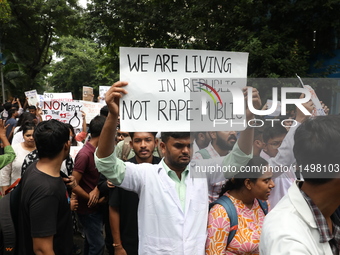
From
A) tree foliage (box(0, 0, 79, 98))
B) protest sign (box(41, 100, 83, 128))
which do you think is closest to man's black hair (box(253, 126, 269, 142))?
protest sign (box(41, 100, 83, 128))

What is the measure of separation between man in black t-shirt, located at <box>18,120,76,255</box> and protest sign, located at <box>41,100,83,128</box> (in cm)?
415

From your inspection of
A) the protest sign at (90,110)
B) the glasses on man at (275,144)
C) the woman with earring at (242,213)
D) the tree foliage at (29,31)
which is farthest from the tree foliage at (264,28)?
the tree foliage at (29,31)

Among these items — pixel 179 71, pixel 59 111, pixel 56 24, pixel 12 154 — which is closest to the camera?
pixel 179 71

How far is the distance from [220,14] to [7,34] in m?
19.0

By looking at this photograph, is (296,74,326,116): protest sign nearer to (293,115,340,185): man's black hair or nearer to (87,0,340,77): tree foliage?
(293,115,340,185): man's black hair

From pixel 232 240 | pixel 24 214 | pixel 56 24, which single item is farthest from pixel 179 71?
pixel 56 24

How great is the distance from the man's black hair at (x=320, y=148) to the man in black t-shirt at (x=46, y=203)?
60.0 inches

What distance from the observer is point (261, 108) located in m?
2.42

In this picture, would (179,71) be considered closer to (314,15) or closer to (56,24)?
(314,15)

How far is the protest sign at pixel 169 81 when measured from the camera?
2.32 m

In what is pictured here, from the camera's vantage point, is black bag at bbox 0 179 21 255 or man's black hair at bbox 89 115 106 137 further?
man's black hair at bbox 89 115 106 137

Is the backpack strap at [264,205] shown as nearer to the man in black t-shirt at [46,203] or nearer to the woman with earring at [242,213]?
the woman with earring at [242,213]

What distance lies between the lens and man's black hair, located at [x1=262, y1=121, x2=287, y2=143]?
8.47 feet

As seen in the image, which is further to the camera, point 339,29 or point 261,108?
point 339,29
